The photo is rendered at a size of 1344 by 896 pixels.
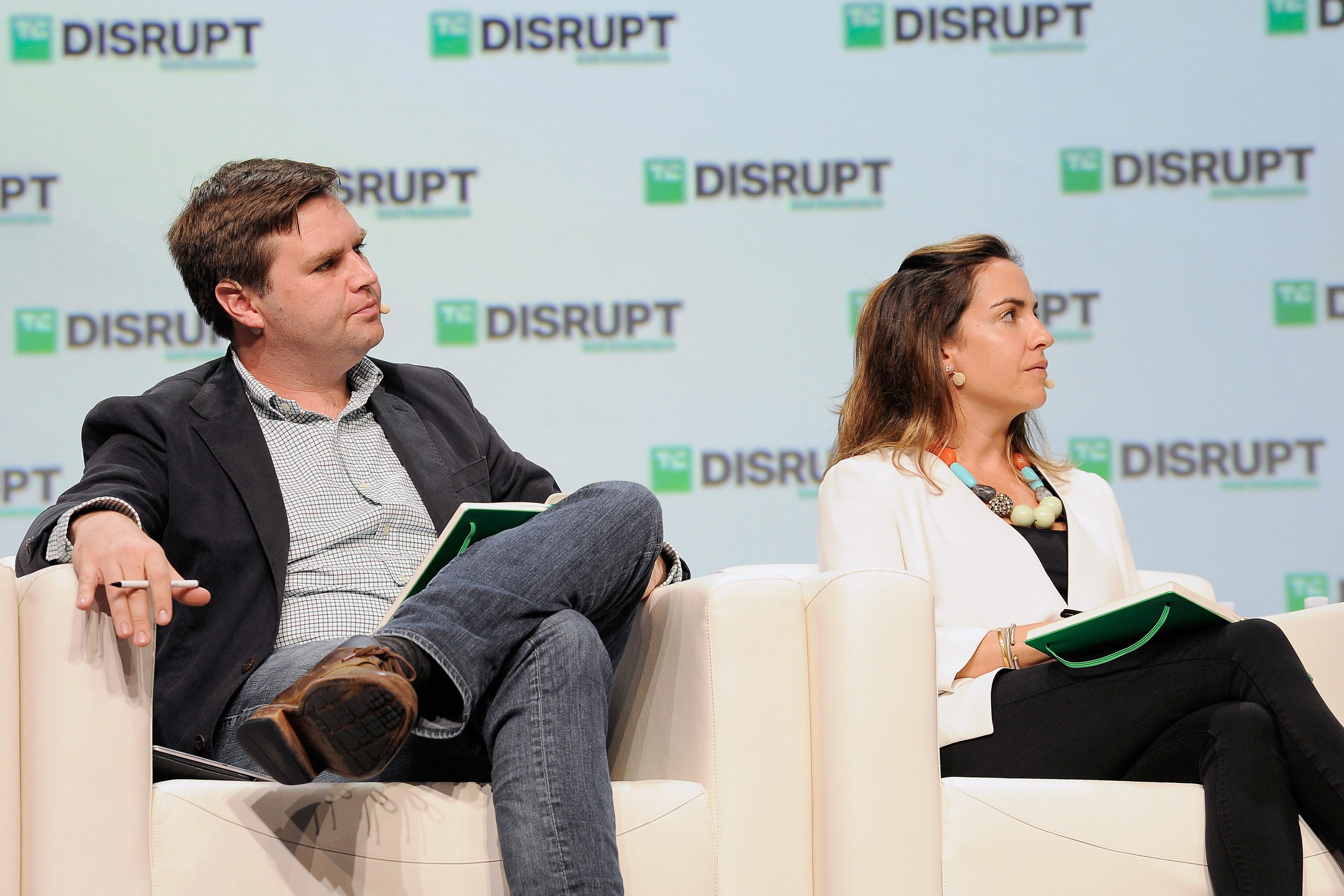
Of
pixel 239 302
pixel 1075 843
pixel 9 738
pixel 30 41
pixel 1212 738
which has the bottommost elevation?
pixel 1075 843

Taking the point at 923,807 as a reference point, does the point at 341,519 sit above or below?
above

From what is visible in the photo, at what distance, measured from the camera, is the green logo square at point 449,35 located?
3.30 m

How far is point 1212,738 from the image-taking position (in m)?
1.73

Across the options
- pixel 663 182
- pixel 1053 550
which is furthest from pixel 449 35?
pixel 1053 550

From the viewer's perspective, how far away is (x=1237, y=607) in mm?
3271

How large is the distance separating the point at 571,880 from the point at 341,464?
84cm

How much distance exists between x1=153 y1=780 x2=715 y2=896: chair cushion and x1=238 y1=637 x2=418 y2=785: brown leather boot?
0.68 ft

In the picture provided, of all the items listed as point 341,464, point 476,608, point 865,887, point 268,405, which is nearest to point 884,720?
point 865,887

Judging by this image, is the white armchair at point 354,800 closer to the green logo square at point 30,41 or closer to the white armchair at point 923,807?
the white armchair at point 923,807

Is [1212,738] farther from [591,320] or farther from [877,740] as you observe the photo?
[591,320]

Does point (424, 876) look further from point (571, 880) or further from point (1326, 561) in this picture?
point (1326, 561)

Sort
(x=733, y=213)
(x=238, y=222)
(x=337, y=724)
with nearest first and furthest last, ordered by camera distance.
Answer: (x=337, y=724) → (x=238, y=222) → (x=733, y=213)

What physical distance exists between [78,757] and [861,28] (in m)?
2.58

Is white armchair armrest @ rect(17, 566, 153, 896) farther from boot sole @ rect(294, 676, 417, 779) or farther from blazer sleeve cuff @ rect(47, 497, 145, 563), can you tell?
boot sole @ rect(294, 676, 417, 779)
